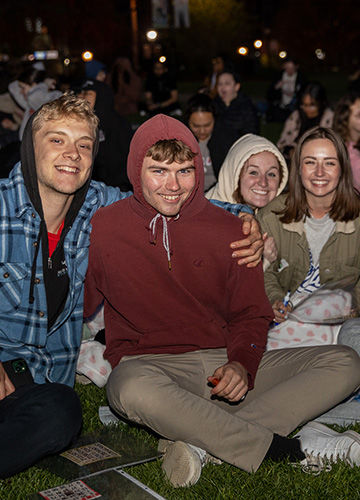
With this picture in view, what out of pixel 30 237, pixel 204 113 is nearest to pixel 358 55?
pixel 204 113

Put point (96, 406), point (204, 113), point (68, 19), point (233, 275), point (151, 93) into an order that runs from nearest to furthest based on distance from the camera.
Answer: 1. point (233, 275)
2. point (96, 406)
3. point (204, 113)
4. point (151, 93)
5. point (68, 19)

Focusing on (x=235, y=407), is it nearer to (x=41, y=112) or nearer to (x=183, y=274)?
(x=183, y=274)

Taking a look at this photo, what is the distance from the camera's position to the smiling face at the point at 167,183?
14.2 feet

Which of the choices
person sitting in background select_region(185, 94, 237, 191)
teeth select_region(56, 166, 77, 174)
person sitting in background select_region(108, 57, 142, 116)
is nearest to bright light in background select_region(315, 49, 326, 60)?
person sitting in background select_region(108, 57, 142, 116)

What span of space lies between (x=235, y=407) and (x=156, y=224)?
46.0 inches

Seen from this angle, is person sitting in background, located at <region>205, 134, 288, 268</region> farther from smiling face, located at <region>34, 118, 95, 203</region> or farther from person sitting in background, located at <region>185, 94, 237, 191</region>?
person sitting in background, located at <region>185, 94, 237, 191</region>

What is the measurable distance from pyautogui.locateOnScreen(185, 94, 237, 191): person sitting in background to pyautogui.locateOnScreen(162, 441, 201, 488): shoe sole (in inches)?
182

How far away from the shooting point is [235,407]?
4445mm

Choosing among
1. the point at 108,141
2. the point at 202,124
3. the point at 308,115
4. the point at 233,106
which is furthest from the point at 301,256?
A: the point at 233,106

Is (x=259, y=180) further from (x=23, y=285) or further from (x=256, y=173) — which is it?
(x=23, y=285)

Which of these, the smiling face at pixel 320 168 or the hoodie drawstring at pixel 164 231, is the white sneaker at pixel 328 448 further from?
the smiling face at pixel 320 168

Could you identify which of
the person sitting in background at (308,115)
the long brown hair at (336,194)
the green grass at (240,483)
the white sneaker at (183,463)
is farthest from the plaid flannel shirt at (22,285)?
the person sitting in background at (308,115)

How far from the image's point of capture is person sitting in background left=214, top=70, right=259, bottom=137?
12234mm

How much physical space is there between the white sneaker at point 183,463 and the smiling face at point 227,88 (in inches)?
356
